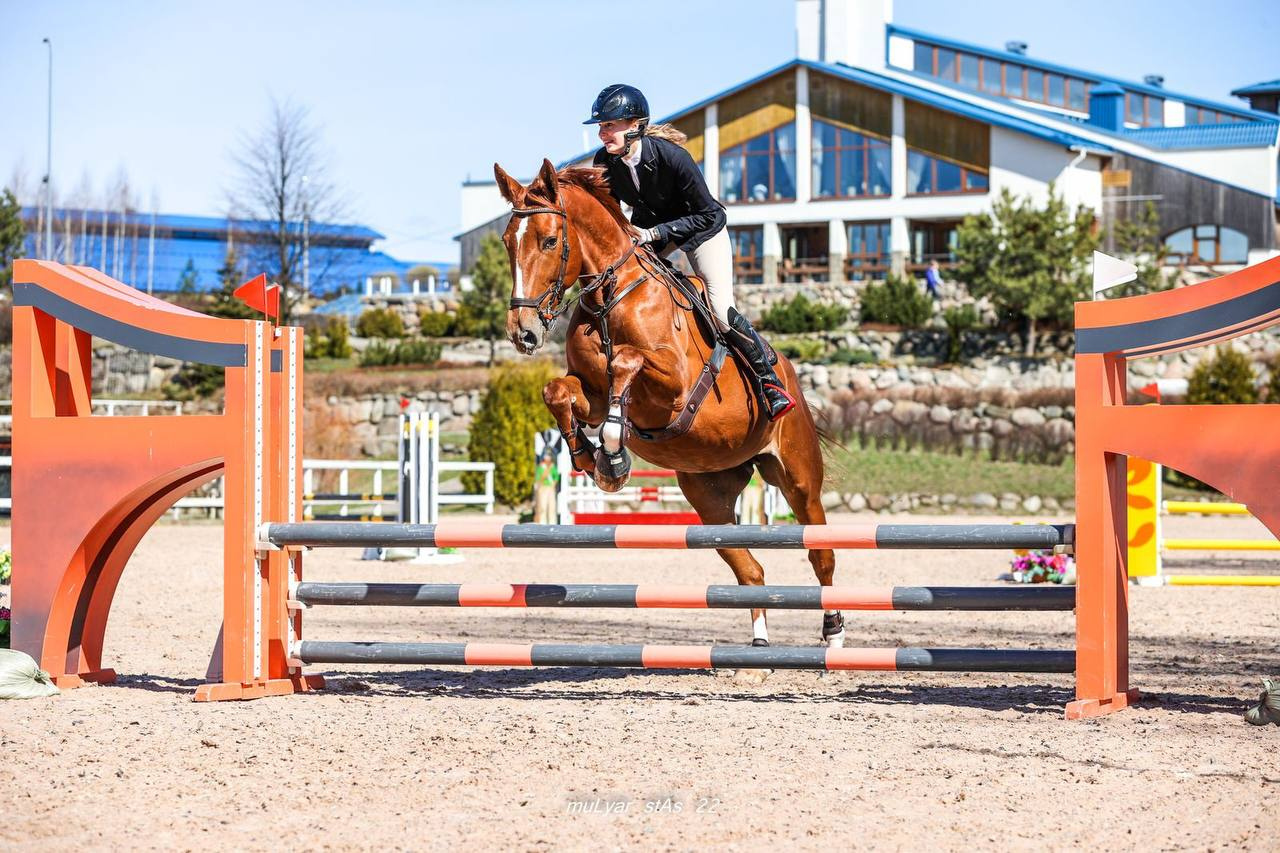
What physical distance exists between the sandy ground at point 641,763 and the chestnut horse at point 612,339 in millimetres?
1044

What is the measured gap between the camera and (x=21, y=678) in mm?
4922

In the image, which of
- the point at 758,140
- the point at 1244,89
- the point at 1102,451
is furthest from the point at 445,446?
the point at 1244,89

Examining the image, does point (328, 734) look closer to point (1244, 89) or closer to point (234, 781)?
point (234, 781)

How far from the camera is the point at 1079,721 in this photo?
4504mm

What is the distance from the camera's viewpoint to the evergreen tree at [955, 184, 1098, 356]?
25.4 metres

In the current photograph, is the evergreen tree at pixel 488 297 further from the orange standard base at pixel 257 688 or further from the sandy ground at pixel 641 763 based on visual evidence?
the orange standard base at pixel 257 688

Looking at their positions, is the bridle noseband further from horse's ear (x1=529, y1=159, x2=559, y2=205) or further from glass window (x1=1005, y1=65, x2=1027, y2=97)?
glass window (x1=1005, y1=65, x2=1027, y2=97)

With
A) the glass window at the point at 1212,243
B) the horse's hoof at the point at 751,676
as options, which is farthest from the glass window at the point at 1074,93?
the horse's hoof at the point at 751,676

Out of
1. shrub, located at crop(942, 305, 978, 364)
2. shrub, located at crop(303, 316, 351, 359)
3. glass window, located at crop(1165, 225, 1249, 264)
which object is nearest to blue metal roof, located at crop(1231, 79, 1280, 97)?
glass window, located at crop(1165, 225, 1249, 264)

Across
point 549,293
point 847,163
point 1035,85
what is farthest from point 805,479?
point 1035,85

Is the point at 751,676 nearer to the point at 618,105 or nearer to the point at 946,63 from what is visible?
the point at 618,105

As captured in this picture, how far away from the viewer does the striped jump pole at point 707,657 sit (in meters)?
4.73

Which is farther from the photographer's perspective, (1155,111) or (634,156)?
(1155,111)

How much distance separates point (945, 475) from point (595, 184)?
15950 millimetres
